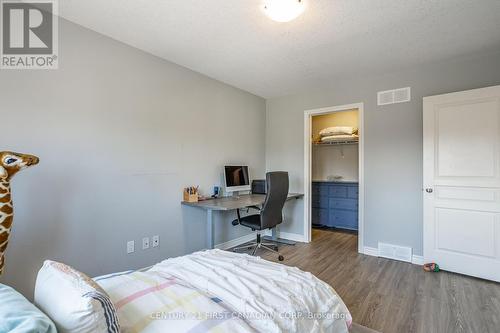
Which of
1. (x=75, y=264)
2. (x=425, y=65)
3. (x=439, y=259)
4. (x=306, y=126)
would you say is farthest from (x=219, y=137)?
(x=439, y=259)

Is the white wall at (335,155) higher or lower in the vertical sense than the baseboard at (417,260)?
higher

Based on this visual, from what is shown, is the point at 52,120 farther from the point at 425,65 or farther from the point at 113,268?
the point at 425,65

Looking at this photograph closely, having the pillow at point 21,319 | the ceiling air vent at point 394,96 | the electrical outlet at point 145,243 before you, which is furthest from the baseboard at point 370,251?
the pillow at point 21,319

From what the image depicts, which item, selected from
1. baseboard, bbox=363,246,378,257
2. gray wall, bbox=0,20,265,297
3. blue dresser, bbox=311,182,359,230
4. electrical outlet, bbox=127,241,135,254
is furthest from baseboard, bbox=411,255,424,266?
electrical outlet, bbox=127,241,135,254

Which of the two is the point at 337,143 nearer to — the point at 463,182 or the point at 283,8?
the point at 463,182

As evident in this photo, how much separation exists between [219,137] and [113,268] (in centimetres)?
204

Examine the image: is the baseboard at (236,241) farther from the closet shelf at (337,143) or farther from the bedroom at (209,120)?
the closet shelf at (337,143)

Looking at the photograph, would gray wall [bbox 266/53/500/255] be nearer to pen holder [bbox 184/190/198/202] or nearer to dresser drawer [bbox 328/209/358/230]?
dresser drawer [bbox 328/209/358/230]

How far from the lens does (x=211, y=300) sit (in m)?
1.08

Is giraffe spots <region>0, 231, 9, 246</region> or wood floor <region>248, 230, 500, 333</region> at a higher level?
giraffe spots <region>0, 231, 9, 246</region>

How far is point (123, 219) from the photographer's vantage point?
8.20ft

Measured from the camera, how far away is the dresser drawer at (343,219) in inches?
181

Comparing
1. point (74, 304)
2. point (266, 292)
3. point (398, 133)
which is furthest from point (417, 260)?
point (74, 304)

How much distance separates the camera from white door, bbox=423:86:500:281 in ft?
8.56
